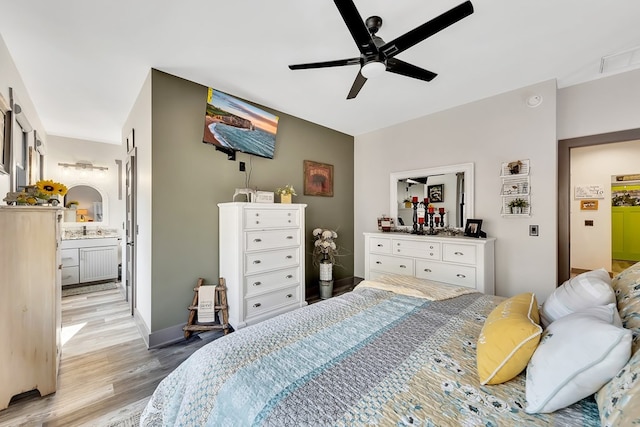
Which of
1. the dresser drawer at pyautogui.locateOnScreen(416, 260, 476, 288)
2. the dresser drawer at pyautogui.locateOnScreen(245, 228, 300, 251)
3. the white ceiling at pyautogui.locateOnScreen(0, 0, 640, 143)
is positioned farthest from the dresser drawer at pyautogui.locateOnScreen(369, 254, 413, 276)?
the white ceiling at pyautogui.locateOnScreen(0, 0, 640, 143)

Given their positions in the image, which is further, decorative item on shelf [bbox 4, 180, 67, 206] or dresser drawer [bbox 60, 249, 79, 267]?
dresser drawer [bbox 60, 249, 79, 267]

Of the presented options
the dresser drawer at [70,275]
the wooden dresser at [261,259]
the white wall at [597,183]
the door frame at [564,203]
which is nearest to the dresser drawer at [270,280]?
the wooden dresser at [261,259]

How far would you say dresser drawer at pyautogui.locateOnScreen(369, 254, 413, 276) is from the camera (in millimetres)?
3364

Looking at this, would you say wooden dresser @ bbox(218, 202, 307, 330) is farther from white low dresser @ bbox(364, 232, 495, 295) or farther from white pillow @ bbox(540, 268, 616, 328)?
white pillow @ bbox(540, 268, 616, 328)

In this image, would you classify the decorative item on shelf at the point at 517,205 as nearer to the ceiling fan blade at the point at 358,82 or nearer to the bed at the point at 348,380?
the bed at the point at 348,380

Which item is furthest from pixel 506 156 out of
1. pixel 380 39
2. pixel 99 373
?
pixel 99 373

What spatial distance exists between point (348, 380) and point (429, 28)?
1.94 metres

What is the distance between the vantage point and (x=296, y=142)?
3.73 meters

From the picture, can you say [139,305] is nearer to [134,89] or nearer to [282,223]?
[282,223]

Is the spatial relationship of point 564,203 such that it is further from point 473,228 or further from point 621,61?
point 621,61

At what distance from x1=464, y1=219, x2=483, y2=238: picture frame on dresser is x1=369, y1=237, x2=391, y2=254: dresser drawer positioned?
968mm

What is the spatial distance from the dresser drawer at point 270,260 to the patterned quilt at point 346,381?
1386 millimetres

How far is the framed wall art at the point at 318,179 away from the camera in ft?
12.6

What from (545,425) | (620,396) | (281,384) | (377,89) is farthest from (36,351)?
(377,89)
